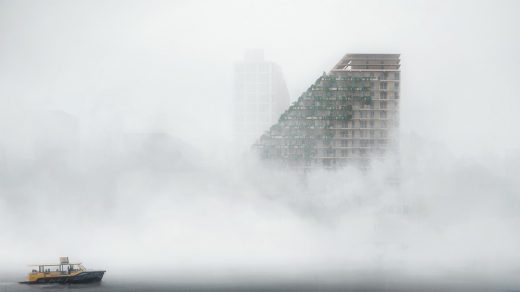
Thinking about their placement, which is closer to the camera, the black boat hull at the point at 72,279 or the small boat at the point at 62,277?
the black boat hull at the point at 72,279

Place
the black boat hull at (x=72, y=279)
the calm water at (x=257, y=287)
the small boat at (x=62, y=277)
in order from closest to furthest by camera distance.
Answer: the calm water at (x=257, y=287) → the black boat hull at (x=72, y=279) → the small boat at (x=62, y=277)

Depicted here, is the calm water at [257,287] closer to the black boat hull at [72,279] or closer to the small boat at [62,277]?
the black boat hull at [72,279]

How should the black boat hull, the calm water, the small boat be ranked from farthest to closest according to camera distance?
the small boat → the black boat hull → the calm water

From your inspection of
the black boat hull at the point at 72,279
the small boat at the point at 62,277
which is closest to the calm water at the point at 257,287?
the black boat hull at the point at 72,279

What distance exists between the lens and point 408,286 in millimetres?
175125

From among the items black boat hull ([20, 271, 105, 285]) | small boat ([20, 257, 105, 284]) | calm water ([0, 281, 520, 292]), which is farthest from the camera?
small boat ([20, 257, 105, 284])

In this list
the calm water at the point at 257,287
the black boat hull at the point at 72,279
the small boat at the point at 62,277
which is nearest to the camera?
the calm water at the point at 257,287

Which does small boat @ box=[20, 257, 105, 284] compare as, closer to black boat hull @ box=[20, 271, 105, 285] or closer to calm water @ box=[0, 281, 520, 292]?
black boat hull @ box=[20, 271, 105, 285]

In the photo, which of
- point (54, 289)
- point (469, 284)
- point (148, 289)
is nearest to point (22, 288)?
point (54, 289)

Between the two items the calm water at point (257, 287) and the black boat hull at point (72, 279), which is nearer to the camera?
the calm water at point (257, 287)

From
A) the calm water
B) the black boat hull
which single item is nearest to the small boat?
the black boat hull

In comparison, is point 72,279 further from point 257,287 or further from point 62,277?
point 257,287

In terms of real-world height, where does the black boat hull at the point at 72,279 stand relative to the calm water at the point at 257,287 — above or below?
above

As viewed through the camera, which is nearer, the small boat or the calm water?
the calm water
